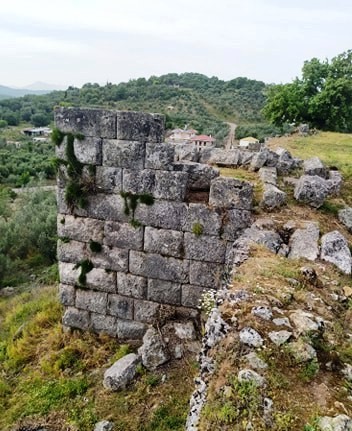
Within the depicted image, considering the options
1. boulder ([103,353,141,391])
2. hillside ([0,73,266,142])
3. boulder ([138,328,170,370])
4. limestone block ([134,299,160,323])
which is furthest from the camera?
hillside ([0,73,266,142])

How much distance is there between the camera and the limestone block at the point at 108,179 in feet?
18.4

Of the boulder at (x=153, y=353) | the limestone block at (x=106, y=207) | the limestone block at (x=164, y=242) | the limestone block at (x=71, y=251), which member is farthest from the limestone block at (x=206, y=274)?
the limestone block at (x=71, y=251)

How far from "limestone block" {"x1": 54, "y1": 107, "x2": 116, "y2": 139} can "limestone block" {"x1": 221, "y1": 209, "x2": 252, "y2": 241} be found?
1871mm

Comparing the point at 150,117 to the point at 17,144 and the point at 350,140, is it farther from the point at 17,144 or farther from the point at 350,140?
the point at 17,144

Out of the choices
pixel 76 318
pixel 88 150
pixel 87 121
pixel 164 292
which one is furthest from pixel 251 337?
pixel 76 318

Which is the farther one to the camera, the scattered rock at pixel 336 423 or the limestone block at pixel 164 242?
the limestone block at pixel 164 242

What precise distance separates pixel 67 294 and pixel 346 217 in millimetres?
4178

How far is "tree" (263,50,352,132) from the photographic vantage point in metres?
21.5

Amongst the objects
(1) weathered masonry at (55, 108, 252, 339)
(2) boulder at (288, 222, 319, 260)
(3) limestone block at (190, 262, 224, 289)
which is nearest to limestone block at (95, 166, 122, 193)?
(1) weathered masonry at (55, 108, 252, 339)

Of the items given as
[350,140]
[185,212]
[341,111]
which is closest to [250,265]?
[185,212]

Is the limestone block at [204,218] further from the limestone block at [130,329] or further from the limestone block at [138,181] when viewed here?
the limestone block at [130,329]

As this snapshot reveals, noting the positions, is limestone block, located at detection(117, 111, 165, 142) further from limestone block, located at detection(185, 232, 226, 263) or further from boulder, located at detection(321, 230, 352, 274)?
boulder, located at detection(321, 230, 352, 274)

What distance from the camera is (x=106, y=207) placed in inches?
227

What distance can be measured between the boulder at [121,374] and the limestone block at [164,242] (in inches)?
56.4
